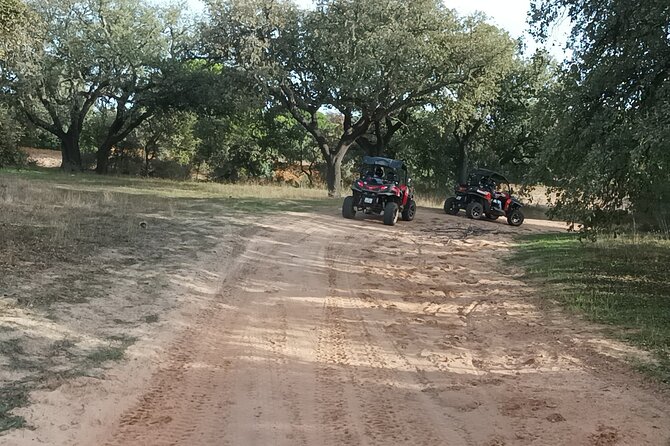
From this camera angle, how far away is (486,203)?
20969 mm

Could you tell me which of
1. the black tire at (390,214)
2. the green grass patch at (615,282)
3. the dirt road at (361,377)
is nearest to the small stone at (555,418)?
the dirt road at (361,377)

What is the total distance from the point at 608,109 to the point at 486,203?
1271 centimetres

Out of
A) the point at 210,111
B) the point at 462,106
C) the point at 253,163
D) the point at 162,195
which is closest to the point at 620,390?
the point at 162,195

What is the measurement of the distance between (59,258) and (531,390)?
6.80 meters

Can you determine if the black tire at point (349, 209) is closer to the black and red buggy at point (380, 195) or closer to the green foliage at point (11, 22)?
the black and red buggy at point (380, 195)

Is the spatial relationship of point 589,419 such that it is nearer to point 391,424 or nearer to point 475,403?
point 475,403

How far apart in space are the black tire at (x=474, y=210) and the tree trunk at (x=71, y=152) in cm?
2312

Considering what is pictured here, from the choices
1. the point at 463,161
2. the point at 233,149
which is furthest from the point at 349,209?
the point at 233,149

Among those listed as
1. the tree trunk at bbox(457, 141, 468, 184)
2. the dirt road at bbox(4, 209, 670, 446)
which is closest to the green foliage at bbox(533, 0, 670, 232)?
the dirt road at bbox(4, 209, 670, 446)

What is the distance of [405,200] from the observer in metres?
18.0

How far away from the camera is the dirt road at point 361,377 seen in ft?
13.3

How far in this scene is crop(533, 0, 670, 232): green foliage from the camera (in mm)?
7676

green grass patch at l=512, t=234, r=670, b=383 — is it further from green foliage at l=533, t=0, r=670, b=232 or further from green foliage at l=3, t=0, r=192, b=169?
green foliage at l=3, t=0, r=192, b=169

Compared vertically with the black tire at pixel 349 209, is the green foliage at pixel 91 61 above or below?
above
